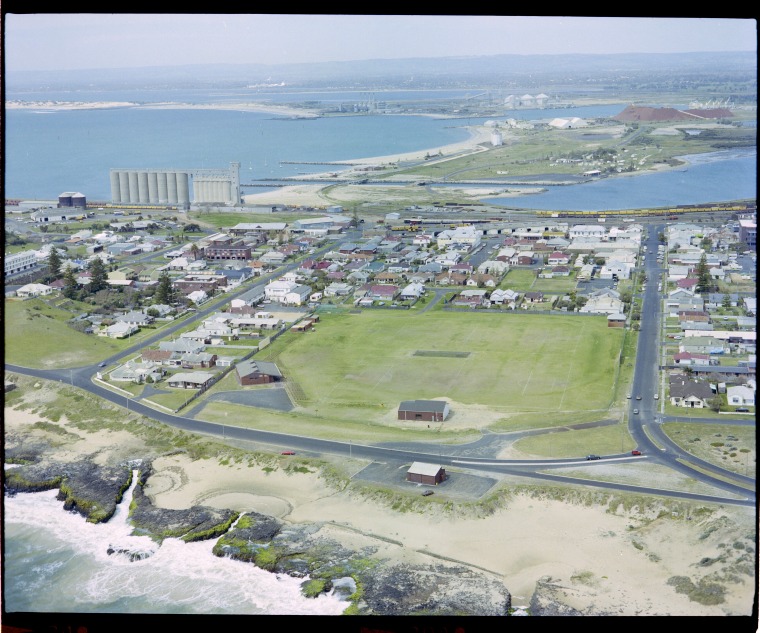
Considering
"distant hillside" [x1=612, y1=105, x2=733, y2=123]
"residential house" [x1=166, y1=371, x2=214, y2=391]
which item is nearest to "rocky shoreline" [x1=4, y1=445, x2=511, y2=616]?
"residential house" [x1=166, y1=371, x2=214, y2=391]

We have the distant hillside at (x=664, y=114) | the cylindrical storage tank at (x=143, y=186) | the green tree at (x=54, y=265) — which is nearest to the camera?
the green tree at (x=54, y=265)

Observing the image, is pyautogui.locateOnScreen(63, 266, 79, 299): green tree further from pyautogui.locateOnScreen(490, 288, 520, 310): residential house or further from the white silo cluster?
the white silo cluster

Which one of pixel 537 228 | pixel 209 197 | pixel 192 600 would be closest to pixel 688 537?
pixel 192 600

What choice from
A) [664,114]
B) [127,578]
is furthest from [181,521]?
[664,114]

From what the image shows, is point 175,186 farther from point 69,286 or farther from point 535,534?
point 535,534

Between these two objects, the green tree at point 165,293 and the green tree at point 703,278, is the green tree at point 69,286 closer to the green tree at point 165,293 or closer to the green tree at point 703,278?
the green tree at point 165,293

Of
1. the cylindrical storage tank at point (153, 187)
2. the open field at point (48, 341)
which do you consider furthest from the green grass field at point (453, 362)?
the cylindrical storage tank at point (153, 187)

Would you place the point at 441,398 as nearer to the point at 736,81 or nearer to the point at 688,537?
the point at 688,537
